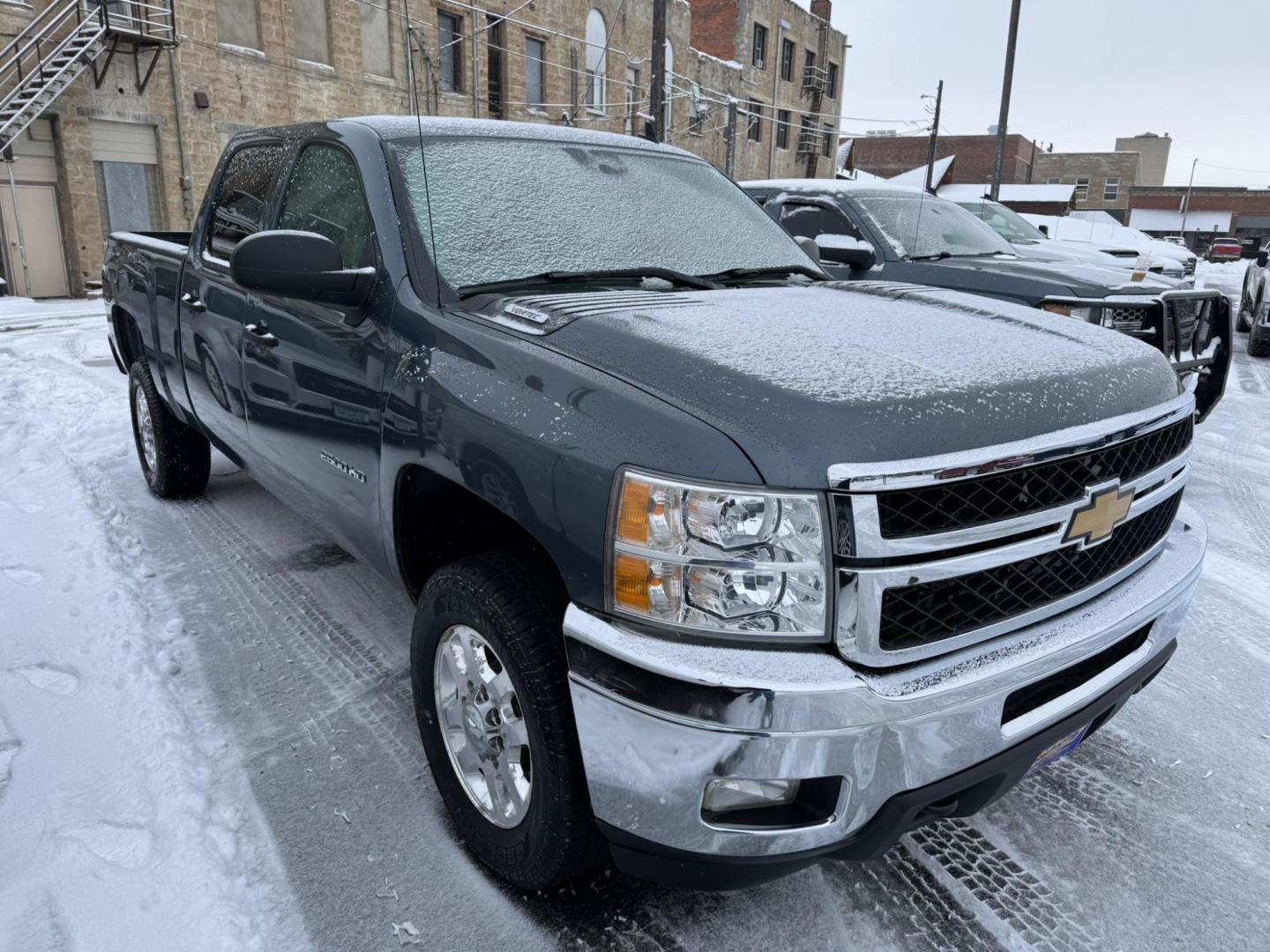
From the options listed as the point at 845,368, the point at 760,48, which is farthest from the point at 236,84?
the point at 760,48

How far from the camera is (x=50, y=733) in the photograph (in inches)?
111

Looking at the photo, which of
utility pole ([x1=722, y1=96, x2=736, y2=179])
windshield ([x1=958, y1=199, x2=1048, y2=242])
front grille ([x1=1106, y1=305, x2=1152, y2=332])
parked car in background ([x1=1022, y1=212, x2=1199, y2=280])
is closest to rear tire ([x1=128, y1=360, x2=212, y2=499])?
front grille ([x1=1106, y1=305, x2=1152, y2=332])

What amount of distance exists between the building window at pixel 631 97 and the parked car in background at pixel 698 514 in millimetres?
28363

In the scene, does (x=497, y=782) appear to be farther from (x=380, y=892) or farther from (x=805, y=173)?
(x=805, y=173)

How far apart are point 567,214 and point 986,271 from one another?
4161mm

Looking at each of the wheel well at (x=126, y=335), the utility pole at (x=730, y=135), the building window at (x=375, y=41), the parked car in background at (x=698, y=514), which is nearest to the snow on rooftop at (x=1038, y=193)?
the utility pole at (x=730, y=135)

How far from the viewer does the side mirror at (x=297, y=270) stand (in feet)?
8.10

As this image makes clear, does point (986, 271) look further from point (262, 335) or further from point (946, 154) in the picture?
point (946, 154)

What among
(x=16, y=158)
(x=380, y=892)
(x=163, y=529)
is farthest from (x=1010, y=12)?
(x=380, y=892)

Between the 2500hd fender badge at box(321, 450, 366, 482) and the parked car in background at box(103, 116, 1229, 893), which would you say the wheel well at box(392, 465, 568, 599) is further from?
the 2500hd fender badge at box(321, 450, 366, 482)

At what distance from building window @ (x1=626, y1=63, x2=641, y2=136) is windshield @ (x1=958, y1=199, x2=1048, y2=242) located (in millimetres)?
20906

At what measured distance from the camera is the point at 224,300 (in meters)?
3.59

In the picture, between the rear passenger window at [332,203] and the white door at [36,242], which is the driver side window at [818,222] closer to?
the rear passenger window at [332,203]

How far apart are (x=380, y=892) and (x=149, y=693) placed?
1.33 m
